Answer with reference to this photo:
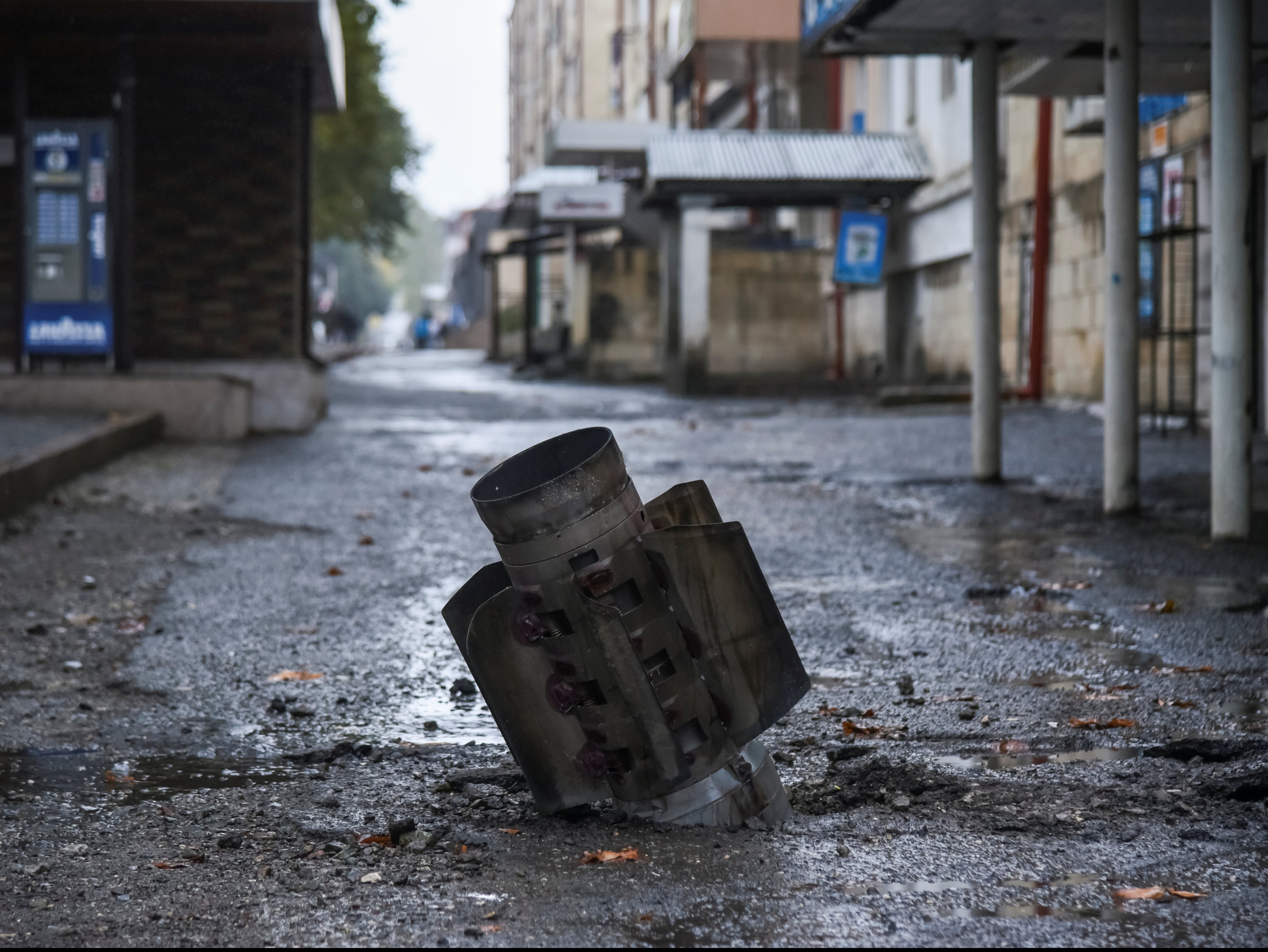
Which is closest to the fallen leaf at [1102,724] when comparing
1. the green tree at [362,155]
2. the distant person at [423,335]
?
the green tree at [362,155]

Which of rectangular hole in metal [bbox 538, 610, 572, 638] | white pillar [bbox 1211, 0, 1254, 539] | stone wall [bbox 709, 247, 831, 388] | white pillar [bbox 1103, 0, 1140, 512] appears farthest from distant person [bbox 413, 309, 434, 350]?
rectangular hole in metal [bbox 538, 610, 572, 638]

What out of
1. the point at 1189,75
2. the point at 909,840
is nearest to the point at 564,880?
the point at 909,840

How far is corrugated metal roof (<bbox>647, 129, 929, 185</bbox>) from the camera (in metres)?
21.3

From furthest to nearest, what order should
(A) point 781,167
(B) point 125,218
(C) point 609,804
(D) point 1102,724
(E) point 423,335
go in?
(E) point 423,335 < (A) point 781,167 < (B) point 125,218 < (D) point 1102,724 < (C) point 609,804

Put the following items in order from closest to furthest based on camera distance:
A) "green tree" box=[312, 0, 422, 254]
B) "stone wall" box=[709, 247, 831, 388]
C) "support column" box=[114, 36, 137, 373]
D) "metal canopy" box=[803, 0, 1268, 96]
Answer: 1. "metal canopy" box=[803, 0, 1268, 96]
2. "support column" box=[114, 36, 137, 373]
3. "green tree" box=[312, 0, 422, 254]
4. "stone wall" box=[709, 247, 831, 388]

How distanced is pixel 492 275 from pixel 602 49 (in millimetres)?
11556

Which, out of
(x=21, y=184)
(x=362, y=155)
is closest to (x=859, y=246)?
(x=362, y=155)

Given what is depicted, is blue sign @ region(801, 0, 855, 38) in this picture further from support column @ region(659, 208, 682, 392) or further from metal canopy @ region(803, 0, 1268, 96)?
support column @ region(659, 208, 682, 392)

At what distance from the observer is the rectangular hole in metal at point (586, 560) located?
282cm

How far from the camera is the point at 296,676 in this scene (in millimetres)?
4641

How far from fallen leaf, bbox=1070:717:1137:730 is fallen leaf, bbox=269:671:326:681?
2237mm

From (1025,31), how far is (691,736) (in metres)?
7.63

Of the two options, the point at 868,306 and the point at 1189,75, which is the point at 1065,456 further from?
the point at 868,306

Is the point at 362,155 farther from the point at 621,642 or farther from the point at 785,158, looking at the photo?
the point at 621,642
